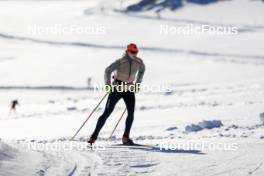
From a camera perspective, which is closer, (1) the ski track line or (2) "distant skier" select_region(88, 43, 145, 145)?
(2) "distant skier" select_region(88, 43, 145, 145)

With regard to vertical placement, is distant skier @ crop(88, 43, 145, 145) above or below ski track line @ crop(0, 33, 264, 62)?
below

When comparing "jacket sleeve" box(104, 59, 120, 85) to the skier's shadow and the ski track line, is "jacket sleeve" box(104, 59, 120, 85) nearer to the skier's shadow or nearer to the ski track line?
the skier's shadow

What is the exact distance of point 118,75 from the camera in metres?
9.12

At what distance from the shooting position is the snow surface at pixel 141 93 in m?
7.41

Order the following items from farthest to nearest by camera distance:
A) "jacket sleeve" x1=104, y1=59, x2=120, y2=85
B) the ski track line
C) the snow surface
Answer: the ski track line, "jacket sleeve" x1=104, y1=59, x2=120, y2=85, the snow surface

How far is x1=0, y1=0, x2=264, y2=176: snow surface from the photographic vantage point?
741cm

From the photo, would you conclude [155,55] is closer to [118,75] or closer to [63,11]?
[63,11]

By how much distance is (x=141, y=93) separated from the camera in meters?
37.7

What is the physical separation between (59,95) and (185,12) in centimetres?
5501

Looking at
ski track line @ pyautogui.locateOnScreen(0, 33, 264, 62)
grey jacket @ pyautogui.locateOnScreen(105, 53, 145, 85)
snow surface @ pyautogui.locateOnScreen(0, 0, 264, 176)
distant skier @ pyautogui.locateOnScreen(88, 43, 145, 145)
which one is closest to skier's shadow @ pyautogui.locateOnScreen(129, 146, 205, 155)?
snow surface @ pyautogui.locateOnScreen(0, 0, 264, 176)

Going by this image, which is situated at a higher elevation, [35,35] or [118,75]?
[35,35]

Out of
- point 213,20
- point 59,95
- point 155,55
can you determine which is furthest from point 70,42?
point 59,95

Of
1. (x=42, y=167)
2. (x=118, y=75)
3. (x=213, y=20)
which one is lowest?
(x=42, y=167)

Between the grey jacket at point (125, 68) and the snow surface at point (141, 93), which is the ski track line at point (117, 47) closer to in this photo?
the snow surface at point (141, 93)
